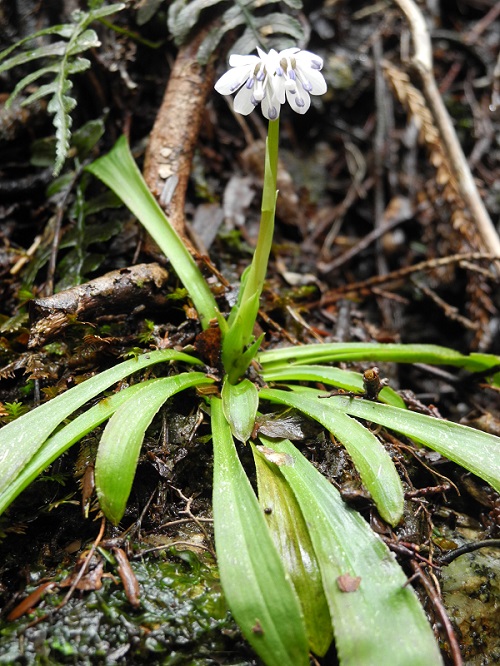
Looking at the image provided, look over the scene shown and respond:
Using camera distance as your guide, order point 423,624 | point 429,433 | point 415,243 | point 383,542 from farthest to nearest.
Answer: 1. point 415,243
2. point 429,433
3. point 383,542
4. point 423,624

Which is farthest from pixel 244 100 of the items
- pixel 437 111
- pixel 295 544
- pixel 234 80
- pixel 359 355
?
pixel 437 111

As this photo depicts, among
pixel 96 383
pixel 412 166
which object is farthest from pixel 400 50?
pixel 96 383

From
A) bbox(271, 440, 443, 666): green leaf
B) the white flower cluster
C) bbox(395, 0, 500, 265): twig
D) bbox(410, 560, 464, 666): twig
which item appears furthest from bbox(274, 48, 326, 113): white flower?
bbox(395, 0, 500, 265): twig

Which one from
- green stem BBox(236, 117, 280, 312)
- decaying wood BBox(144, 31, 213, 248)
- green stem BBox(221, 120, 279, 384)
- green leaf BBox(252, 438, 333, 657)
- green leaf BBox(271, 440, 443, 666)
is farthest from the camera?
decaying wood BBox(144, 31, 213, 248)

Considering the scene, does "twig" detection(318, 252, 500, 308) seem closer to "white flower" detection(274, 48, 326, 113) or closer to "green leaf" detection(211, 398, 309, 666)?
"white flower" detection(274, 48, 326, 113)

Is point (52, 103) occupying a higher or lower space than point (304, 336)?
higher

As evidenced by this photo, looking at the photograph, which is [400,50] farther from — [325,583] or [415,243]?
[325,583]

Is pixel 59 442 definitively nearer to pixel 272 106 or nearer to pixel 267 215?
pixel 267 215

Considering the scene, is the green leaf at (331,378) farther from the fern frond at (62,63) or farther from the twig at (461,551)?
the fern frond at (62,63)
